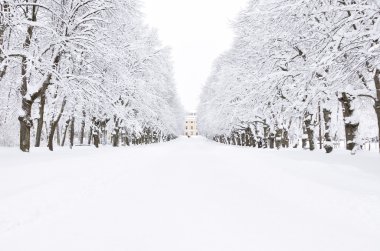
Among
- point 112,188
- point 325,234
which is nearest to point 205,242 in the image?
point 325,234

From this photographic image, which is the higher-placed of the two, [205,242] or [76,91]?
[76,91]

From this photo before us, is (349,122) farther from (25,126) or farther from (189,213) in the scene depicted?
(25,126)

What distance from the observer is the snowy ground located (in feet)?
14.0

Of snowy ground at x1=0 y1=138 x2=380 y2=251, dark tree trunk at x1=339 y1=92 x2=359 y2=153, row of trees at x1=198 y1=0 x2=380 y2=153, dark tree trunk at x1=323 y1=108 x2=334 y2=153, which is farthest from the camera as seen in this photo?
dark tree trunk at x1=323 y1=108 x2=334 y2=153

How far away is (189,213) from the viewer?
5664mm

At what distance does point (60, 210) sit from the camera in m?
6.07

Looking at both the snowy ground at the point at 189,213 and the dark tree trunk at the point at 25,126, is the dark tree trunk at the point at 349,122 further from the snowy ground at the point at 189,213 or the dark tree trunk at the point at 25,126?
the dark tree trunk at the point at 25,126

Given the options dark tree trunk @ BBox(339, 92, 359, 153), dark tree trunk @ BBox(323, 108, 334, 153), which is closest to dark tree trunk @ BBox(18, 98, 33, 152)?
dark tree trunk @ BBox(339, 92, 359, 153)

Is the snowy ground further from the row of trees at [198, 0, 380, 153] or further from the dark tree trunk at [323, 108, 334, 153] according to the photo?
the dark tree trunk at [323, 108, 334, 153]

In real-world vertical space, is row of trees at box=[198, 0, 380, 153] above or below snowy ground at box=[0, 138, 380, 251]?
above

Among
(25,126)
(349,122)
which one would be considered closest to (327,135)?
(349,122)

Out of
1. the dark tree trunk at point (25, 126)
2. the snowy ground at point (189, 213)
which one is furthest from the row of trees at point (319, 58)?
the dark tree trunk at point (25, 126)

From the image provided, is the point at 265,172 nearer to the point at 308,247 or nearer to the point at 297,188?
the point at 297,188

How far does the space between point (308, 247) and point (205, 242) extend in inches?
41.2
